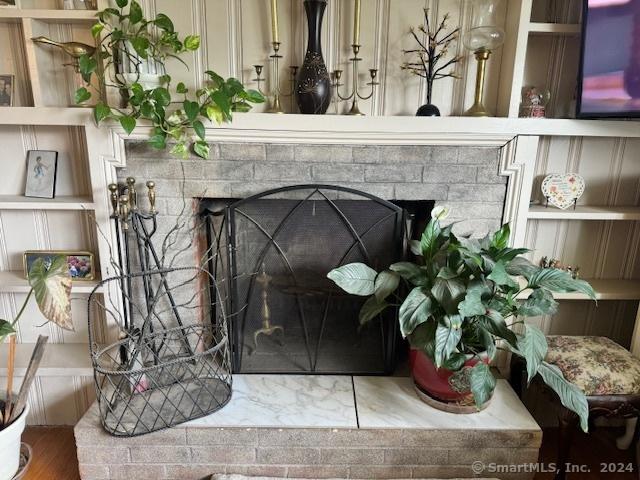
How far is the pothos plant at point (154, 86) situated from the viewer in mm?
1456

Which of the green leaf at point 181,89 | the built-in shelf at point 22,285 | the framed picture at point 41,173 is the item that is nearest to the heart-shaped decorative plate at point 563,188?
the green leaf at point 181,89

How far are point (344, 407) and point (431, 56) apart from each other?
4.28 ft

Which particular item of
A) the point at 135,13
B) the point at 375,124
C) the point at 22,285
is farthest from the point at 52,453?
the point at 375,124

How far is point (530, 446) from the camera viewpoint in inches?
60.3

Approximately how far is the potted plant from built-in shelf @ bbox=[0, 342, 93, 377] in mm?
189

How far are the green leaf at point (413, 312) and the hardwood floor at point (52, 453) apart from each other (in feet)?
4.38

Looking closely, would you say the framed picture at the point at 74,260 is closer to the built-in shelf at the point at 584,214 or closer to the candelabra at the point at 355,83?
the candelabra at the point at 355,83

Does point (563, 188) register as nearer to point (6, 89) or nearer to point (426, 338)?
point (426, 338)

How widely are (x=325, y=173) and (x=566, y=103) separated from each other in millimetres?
989

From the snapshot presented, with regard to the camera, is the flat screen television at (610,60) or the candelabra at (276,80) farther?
the candelabra at (276,80)

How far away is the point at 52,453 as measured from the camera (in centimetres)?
176

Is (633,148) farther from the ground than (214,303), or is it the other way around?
(633,148)

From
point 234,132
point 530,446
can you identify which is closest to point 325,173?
point 234,132

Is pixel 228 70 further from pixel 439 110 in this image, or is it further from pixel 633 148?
pixel 633 148
